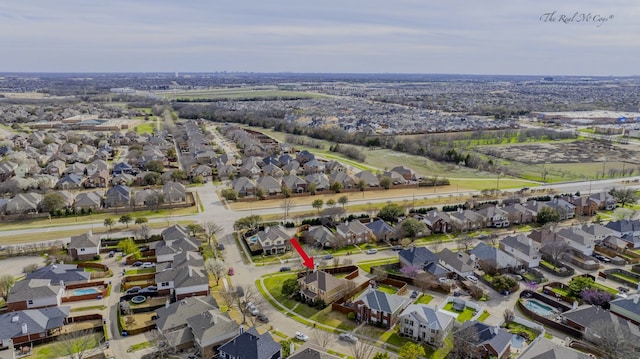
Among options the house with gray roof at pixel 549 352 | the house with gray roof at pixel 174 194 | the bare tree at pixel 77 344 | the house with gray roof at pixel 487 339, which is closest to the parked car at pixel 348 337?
the house with gray roof at pixel 487 339

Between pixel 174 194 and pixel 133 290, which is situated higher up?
pixel 174 194

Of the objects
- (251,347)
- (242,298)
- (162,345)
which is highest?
(251,347)

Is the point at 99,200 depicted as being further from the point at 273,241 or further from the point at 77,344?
the point at 77,344

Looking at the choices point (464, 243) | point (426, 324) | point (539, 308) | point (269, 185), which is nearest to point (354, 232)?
point (464, 243)

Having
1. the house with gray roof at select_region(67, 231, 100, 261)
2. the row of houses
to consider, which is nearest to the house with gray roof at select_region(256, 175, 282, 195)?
the row of houses

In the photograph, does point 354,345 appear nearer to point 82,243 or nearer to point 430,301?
point 430,301

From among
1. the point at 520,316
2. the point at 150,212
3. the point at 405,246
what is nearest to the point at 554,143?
the point at 405,246

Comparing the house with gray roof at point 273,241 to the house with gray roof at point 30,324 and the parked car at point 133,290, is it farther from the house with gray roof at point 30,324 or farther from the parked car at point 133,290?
the house with gray roof at point 30,324
